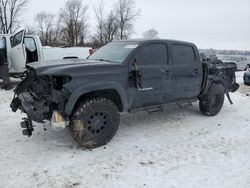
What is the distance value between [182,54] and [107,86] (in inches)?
92.5

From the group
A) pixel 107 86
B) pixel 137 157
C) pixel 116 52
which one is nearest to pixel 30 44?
pixel 116 52

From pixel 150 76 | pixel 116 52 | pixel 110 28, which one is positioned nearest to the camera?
pixel 150 76

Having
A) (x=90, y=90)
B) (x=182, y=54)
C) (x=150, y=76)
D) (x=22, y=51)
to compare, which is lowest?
(x=90, y=90)

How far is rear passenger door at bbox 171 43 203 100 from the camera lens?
5762 mm

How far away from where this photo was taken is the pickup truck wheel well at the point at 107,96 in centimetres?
445

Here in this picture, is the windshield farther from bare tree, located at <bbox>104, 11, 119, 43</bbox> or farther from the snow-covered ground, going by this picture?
bare tree, located at <bbox>104, 11, 119, 43</bbox>

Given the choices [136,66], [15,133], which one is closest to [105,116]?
[136,66]

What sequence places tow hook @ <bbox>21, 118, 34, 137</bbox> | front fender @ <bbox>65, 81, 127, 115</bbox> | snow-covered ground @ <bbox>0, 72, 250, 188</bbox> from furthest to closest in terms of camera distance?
tow hook @ <bbox>21, 118, 34, 137</bbox>, front fender @ <bbox>65, 81, 127, 115</bbox>, snow-covered ground @ <bbox>0, 72, 250, 188</bbox>

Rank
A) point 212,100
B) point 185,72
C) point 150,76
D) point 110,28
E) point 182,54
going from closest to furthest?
point 150,76
point 185,72
point 182,54
point 212,100
point 110,28

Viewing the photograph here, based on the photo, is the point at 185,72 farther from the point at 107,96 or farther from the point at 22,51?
the point at 22,51

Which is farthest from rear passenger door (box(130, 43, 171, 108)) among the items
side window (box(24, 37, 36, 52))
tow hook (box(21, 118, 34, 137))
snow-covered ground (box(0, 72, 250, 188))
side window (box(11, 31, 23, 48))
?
side window (box(24, 37, 36, 52))

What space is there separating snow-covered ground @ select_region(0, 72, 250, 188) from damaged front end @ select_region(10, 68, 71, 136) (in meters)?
0.57

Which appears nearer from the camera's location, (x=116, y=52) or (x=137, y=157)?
(x=137, y=157)

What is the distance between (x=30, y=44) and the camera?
10906mm
